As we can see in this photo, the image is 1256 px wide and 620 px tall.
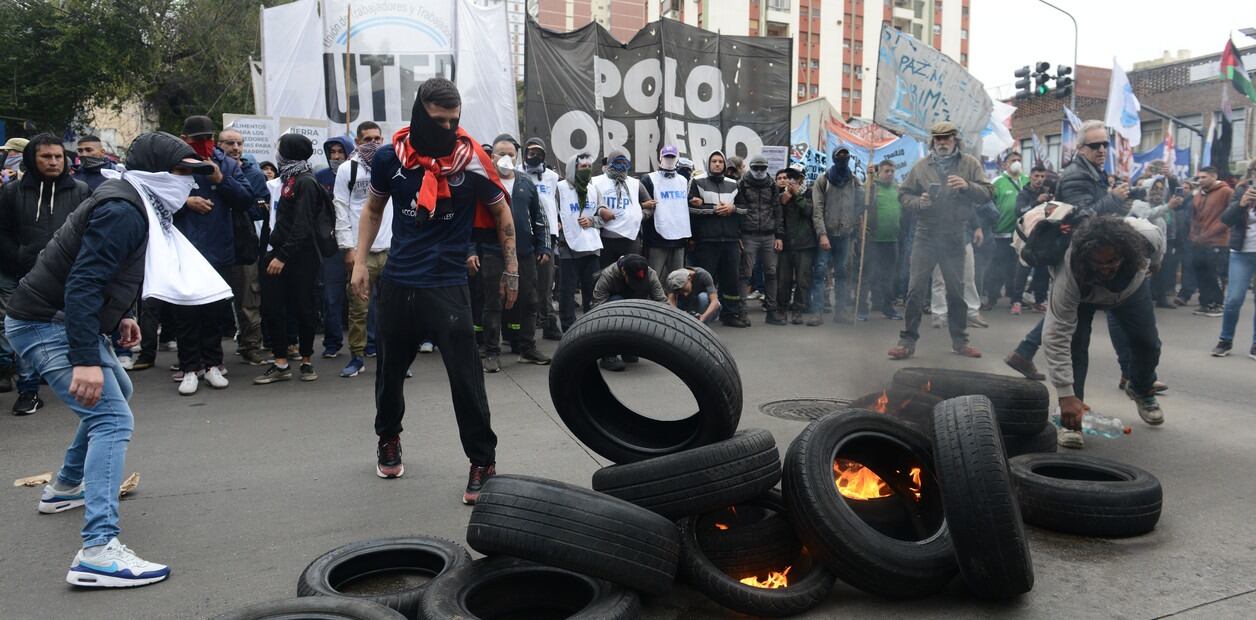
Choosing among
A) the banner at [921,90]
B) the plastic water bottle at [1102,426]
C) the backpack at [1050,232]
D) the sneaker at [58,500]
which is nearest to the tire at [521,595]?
the sneaker at [58,500]

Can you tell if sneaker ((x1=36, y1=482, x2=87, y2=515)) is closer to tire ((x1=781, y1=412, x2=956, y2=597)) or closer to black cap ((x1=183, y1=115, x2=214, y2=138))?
black cap ((x1=183, y1=115, x2=214, y2=138))

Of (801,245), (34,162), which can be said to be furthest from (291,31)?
(801,245)

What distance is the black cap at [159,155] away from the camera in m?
4.04

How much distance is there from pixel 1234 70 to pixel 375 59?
54.9 ft

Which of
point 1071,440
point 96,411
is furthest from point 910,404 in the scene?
point 96,411

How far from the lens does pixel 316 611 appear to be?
2896 mm

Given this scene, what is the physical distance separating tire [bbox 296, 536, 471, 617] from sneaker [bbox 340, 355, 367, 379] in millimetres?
4637

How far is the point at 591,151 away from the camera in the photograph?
12.8 metres

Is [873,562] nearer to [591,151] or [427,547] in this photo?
[427,547]

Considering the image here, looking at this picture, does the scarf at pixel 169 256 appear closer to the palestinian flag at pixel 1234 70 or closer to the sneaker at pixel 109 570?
the sneaker at pixel 109 570

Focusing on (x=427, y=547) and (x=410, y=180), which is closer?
(x=427, y=547)

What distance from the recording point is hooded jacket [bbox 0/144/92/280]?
680 centimetres

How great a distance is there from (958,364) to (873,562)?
18.8 ft

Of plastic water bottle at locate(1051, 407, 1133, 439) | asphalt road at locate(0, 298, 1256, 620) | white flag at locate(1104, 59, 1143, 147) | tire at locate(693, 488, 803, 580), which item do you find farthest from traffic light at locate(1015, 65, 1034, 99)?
tire at locate(693, 488, 803, 580)
